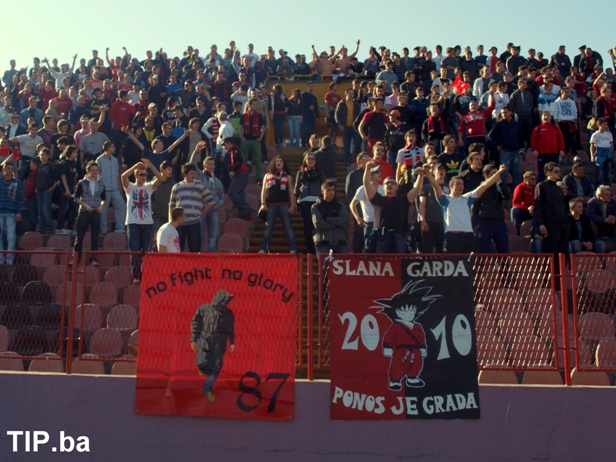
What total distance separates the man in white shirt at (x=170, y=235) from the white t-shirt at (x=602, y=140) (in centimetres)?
852

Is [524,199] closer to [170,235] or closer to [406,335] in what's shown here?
[406,335]

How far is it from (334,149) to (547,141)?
4.05 m

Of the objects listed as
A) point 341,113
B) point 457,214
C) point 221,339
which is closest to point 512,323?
point 221,339

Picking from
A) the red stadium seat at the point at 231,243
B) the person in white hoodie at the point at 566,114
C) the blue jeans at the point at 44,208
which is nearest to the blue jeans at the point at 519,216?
the person in white hoodie at the point at 566,114

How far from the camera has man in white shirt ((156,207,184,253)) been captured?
1043 centimetres

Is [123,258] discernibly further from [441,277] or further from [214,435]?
[441,277]

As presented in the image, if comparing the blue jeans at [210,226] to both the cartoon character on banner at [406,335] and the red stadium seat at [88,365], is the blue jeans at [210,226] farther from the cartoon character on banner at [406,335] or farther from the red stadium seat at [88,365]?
the cartoon character on banner at [406,335]

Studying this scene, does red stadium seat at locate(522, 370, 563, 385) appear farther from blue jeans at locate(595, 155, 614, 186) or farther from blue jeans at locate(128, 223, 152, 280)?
blue jeans at locate(595, 155, 614, 186)

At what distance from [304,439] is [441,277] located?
2.07 metres

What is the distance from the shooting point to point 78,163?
16.4 meters

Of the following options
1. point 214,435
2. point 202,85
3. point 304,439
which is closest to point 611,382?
point 304,439

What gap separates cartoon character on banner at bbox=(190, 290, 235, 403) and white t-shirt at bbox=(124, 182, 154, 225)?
456 cm

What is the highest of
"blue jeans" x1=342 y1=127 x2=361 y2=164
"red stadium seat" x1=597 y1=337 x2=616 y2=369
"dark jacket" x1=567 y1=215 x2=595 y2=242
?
"blue jeans" x1=342 y1=127 x2=361 y2=164

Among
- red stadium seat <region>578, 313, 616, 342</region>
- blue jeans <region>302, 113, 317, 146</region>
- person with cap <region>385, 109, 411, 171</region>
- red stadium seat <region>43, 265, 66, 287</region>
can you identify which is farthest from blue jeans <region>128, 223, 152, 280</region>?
blue jeans <region>302, 113, 317, 146</region>
